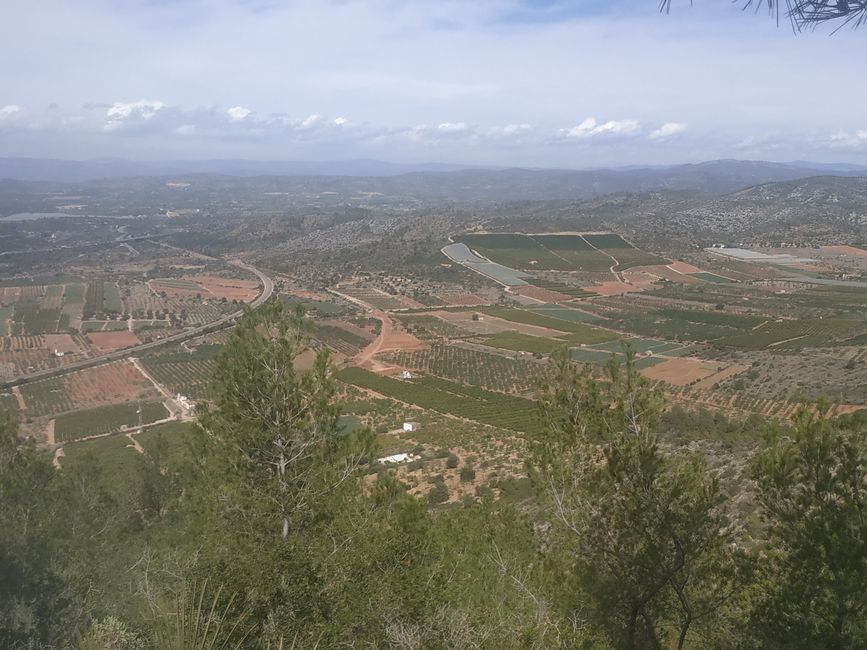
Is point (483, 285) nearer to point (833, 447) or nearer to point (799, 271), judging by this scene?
point (799, 271)

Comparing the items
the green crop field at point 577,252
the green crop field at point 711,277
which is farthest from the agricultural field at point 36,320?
the green crop field at point 711,277

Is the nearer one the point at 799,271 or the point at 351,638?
Answer: the point at 351,638

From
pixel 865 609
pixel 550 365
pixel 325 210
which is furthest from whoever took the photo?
pixel 325 210

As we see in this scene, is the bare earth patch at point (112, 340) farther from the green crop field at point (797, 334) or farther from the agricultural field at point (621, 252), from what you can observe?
the agricultural field at point (621, 252)

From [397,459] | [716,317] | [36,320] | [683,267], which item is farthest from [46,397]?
[683,267]

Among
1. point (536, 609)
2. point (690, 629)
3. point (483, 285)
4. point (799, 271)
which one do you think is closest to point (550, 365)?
point (536, 609)

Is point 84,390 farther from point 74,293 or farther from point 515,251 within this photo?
Answer: point 515,251

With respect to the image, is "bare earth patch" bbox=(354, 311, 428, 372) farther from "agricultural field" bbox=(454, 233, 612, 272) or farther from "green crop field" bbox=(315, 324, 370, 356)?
"agricultural field" bbox=(454, 233, 612, 272)
